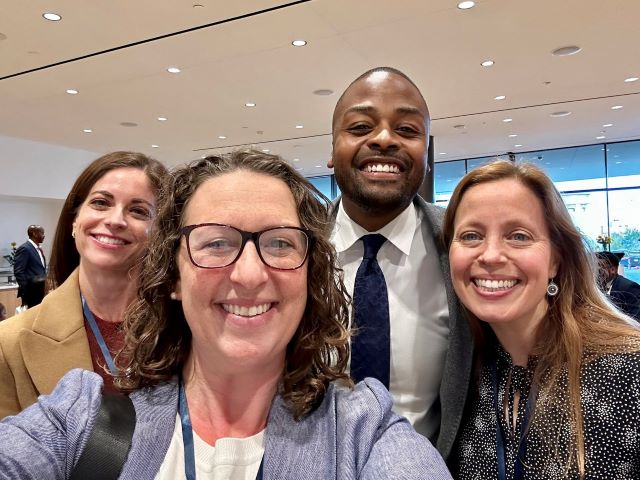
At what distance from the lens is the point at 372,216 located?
187cm

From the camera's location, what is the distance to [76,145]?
38.0 feet

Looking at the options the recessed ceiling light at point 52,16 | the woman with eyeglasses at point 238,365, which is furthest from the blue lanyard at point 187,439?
the recessed ceiling light at point 52,16

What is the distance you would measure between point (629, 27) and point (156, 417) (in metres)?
6.29

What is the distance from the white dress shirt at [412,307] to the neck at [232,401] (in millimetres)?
685

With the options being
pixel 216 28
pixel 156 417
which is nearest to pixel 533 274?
Result: pixel 156 417

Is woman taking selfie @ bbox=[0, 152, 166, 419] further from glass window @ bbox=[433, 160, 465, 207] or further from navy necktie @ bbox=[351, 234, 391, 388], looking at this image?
glass window @ bbox=[433, 160, 465, 207]

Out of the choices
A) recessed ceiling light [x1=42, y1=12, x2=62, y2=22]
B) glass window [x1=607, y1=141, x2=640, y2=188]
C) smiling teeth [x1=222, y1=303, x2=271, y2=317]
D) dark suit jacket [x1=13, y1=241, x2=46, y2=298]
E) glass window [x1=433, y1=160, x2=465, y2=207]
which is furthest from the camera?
glass window [x1=433, y1=160, x2=465, y2=207]

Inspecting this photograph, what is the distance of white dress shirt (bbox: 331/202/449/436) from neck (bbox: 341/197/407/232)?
0.7 inches

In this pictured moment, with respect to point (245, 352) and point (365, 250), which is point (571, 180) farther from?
point (245, 352)

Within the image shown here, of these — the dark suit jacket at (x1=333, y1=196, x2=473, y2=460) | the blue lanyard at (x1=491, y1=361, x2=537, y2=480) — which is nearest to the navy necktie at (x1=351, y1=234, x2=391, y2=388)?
the dark suit jacket at (x1=333, y1=196, x2=473, y2=460)

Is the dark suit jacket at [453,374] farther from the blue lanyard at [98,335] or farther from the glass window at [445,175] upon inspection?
the glass window at [445,175]

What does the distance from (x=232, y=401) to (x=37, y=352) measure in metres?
0.87

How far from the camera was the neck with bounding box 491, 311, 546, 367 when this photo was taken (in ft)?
5.10

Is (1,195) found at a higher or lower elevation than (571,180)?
lower
